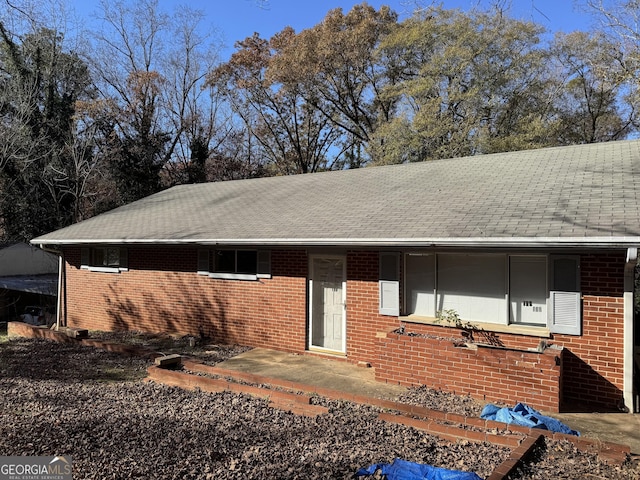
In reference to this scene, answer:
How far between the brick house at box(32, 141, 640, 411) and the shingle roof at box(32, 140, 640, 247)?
5cm

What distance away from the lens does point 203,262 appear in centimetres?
1134

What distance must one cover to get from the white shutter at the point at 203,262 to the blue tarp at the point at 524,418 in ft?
23.8

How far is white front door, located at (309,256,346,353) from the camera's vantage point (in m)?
9.69

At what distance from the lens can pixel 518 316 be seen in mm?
7617

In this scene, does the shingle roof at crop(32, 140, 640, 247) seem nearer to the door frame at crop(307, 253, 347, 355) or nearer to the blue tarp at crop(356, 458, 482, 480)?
the door frame at crop(307, 253, 347, 355)

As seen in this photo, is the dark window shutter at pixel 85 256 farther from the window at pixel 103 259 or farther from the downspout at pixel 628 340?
the downspout at pixel 628 340

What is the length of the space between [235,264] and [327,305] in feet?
8.25

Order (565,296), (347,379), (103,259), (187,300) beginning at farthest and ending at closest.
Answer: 1. (103,259)
2. (187,300)
3. (347,379)
4. (565,296)

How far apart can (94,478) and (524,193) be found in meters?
7.96

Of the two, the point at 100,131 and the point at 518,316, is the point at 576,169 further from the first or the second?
the point at 100,131

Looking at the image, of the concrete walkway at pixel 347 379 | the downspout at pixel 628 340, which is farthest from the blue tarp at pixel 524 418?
A: the downspout at pixel 628 340

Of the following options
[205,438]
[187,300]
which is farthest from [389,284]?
[187,300]

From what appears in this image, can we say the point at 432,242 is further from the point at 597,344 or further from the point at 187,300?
the point at 187,300

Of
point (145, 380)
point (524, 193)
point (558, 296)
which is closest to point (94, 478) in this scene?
point (145, 380)
